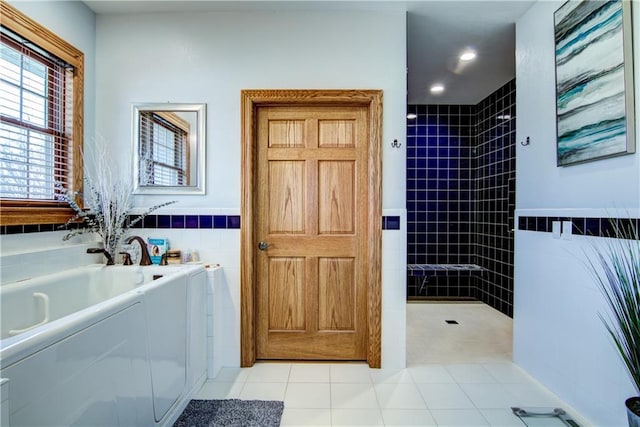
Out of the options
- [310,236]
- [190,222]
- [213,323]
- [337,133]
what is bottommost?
[213,323]

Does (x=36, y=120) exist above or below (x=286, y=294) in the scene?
above

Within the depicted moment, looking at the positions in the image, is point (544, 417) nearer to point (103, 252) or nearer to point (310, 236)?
point (310, 236)

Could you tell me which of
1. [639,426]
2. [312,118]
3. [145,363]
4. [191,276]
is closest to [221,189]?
[191,276]

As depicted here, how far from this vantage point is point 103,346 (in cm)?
121

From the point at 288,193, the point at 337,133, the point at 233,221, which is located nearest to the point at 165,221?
the point at 233,221

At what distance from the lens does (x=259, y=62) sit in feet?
7.85

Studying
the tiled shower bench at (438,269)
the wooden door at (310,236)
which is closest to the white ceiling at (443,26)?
the wooden door at (310,236)

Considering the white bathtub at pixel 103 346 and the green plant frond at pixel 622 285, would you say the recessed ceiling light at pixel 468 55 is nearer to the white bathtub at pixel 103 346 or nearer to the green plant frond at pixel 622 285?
the green plant frond at pixel 622 285

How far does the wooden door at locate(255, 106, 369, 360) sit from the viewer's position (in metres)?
2.45

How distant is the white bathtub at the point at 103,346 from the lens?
92 cm

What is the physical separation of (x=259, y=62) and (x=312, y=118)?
0.56 m

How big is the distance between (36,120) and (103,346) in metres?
1.68

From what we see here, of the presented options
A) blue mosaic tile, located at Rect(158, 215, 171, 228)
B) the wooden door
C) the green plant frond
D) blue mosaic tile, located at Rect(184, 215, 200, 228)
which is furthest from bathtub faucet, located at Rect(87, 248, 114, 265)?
the green plant frond

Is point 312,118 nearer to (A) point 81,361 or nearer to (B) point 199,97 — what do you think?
(B) point 199,97
